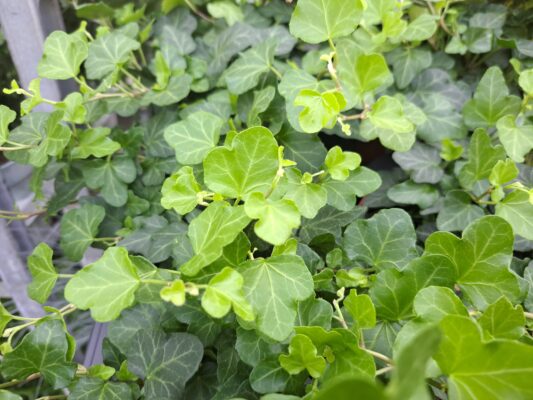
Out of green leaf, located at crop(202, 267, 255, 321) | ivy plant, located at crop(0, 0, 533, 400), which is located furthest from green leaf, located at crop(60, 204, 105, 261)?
green leaf, located at crop(202, 267, 255, 321)

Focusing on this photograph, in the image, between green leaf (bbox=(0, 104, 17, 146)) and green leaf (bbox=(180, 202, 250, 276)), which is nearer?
green leaf (bbox=(180, 202, 250, 276))

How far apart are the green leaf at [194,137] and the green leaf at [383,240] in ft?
0.82

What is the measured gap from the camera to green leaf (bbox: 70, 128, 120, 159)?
2.34ft

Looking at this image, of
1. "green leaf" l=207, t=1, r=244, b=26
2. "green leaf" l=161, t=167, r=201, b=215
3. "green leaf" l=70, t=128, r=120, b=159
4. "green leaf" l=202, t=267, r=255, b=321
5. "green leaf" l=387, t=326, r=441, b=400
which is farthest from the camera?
"green leaf" l=207, t=1, r=244, b=26

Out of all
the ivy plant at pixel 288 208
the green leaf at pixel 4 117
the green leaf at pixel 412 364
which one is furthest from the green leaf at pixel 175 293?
the green leaf at pixel 4 117

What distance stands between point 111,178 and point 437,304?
0.59m

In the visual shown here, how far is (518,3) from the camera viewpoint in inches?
35.6

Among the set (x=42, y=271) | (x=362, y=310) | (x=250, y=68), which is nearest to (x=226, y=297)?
(x=362, y=310)

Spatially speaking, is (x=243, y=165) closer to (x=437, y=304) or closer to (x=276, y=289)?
(x=276, y=289)

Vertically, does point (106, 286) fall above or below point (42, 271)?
above

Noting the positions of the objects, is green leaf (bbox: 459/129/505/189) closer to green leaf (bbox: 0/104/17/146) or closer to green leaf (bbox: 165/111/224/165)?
green leaf (bbox: 165/111/224/165)

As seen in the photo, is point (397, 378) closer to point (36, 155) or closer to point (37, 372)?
point (37, 372)

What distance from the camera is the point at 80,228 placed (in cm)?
76

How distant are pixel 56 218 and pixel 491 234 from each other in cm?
115
